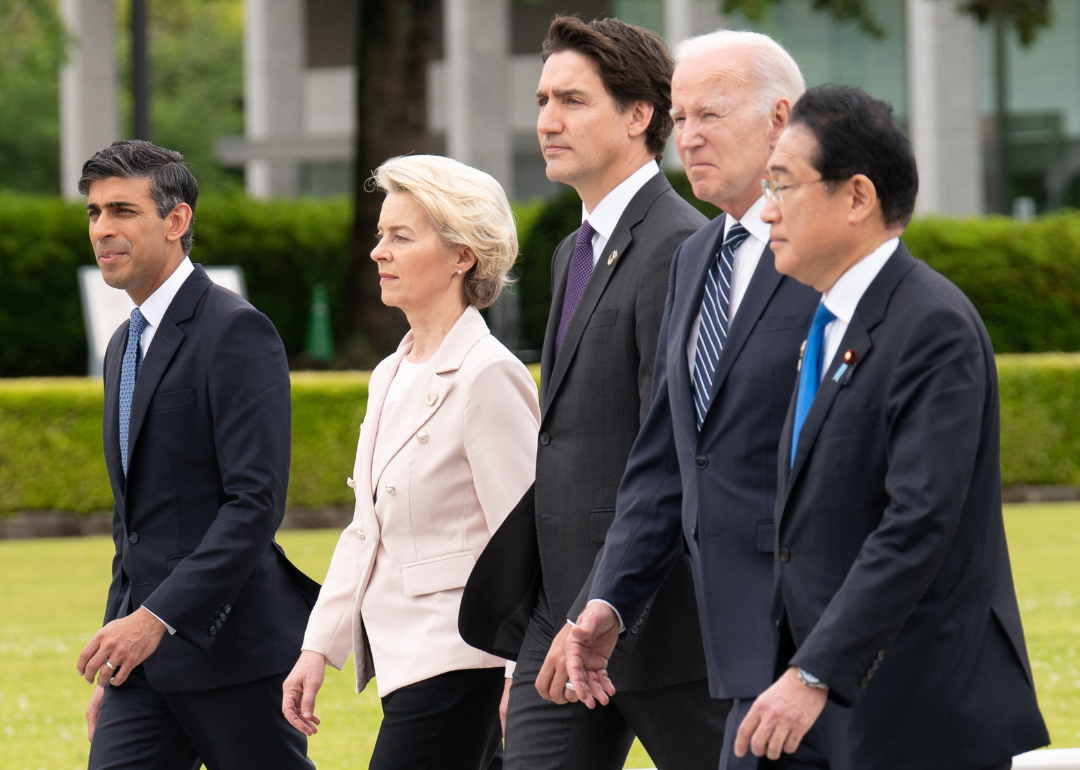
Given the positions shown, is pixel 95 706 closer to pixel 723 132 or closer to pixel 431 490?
pixel 431 490

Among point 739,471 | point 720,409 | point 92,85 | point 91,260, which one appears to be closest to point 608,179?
point 720,409

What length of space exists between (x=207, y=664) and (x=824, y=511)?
1870 millimetres

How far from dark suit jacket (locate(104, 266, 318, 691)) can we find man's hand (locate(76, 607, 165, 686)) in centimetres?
7

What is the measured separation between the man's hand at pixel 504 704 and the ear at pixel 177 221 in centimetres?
150

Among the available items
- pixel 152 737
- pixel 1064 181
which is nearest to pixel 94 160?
pixel 152 737

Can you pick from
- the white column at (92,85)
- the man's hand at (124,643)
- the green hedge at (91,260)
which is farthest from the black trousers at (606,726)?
the white column at (92,85)

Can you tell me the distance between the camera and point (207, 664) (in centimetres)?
374

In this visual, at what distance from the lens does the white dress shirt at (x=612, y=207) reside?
3.64m

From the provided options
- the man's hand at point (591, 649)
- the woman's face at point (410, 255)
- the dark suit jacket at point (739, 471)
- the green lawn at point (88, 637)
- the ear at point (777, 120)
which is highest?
the ear at point (777, 120)

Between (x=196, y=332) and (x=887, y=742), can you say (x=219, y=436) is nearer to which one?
(x=196, y=332)

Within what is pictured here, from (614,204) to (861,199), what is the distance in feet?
3.75

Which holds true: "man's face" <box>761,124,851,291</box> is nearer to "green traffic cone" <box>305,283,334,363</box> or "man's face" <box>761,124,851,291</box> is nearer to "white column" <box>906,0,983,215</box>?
"green traffic cone" <box>305,283,334,363</box>

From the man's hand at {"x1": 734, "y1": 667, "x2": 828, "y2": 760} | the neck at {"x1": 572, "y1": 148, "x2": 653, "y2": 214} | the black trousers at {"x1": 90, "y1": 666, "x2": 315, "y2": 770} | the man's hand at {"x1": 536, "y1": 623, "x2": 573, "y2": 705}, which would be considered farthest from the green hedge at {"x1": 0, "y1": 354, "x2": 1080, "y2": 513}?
the man's hand at {"x1": 734, "y1": 667, "x2": 828, "y2": 760}

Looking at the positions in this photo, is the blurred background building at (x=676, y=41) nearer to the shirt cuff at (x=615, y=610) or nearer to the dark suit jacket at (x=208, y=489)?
the dark suit jacket at (x=208, y=489)
